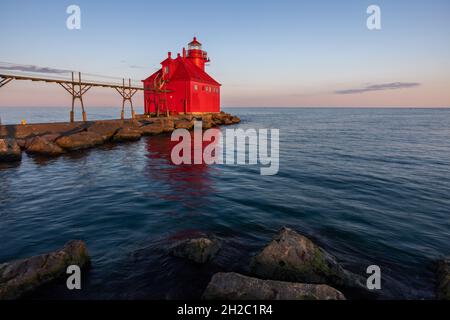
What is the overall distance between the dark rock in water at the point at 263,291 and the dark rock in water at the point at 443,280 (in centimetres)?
217

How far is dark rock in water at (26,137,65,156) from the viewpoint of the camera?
1761 centimetres

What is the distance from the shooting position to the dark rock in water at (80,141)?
19031mm

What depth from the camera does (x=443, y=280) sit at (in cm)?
504

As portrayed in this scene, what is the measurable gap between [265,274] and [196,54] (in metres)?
46.6

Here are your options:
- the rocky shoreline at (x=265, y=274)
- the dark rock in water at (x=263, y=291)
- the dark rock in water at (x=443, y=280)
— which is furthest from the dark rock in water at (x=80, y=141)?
the dark rock in water at (x=443, y=280)

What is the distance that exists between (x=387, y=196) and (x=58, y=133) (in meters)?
23.3

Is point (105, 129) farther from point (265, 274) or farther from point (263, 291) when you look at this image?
point (263, 291)

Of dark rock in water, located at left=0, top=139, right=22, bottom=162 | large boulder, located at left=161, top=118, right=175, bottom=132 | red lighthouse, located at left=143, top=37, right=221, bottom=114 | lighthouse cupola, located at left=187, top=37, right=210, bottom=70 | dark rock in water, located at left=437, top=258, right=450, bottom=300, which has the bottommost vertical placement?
dark rock in water, located at left=437, top=258, right=450, bottom=300

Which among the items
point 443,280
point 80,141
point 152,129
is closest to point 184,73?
point 152,129

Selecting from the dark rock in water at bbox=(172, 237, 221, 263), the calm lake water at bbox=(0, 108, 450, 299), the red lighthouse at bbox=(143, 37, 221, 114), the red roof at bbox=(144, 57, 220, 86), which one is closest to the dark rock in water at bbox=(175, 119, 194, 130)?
the red lighthouse at bbox=(143, 37, 221, 114)

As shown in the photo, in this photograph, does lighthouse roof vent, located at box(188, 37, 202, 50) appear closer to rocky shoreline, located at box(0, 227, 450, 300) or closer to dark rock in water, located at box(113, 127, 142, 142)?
dark rock in water, located at box(113, 127, 142, 142)

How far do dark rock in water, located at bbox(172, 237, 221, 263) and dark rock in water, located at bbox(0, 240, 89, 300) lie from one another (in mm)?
2038

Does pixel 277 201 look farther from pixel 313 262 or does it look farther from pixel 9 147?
pixel 9 147
